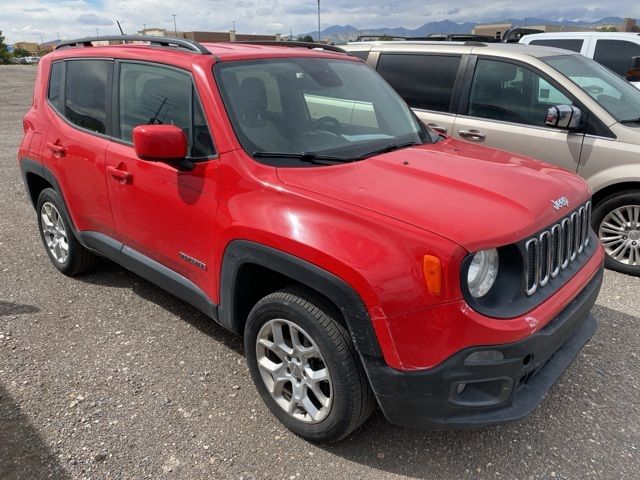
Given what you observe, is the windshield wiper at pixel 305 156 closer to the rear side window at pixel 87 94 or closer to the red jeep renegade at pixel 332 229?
the red jeep renegade at pixel 332 229

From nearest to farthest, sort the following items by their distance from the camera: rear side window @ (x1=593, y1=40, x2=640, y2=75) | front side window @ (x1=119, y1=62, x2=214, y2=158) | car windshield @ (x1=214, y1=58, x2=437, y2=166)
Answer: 1. car windshield @ (x1=214, y1=58, x2=437, y2=166)
2. front side window @ (x1=119, y1=62, x2=214, y2=158)
3. rear side window @ (x1=593, y1=40, x2=640, y2=75)

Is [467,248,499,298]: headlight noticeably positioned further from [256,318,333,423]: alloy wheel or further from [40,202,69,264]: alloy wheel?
[40,202,69,264]: alloy wheel

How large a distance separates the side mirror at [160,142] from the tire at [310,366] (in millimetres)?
890

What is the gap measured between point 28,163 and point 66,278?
3.25 feet

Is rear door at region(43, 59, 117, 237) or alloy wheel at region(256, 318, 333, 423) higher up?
rear door at region(43, 59, 117, 237)

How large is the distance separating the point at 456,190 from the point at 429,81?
11.1ft

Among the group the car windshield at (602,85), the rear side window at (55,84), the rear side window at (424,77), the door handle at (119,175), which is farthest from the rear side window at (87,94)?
the car windshield at (602,85)

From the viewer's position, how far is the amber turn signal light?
199 cm

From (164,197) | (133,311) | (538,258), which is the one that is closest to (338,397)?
(538,258)

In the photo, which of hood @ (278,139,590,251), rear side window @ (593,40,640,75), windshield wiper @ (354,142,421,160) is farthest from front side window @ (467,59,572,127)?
rear side window @ (593,40,640,75)

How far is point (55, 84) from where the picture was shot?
415 centimetres

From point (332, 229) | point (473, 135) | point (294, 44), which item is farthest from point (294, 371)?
point (473, 135)

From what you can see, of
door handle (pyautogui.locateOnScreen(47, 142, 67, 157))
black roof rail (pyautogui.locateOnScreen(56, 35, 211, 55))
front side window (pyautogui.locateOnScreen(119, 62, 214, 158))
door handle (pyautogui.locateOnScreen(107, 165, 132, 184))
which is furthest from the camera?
door handle (pyautogui.locateOnScreen(47, 142, 67, 157))

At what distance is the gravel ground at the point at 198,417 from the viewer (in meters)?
2.47
